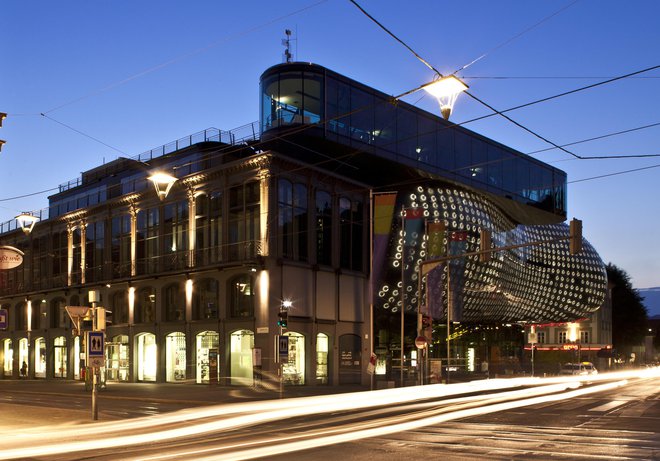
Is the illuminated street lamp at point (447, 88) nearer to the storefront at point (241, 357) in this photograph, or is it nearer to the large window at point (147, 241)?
the storefront at point (241, 357)

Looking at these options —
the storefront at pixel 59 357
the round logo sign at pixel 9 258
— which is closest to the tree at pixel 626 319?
the storefront at pixel 59 357

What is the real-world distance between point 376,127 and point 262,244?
16677 mm

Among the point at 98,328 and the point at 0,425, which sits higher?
the point at 98,328

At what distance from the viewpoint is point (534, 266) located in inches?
4277

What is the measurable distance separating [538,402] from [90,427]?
17.8 metres

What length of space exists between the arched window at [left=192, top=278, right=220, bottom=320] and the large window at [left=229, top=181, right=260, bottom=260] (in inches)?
118

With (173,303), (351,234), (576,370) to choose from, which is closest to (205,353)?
(173,303)

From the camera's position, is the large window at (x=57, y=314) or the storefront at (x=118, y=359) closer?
the storefront at (x=118, y=359)

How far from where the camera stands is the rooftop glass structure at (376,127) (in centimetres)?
5094

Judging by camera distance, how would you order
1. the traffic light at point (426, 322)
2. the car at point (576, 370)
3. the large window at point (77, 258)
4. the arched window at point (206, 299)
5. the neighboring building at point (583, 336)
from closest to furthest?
1. the traffic light at point (426, 322)
2. the arched window at point (206, 299)
3. the large window at point (77, 258)
4. the car at point (576, 370)
5. the neighboring building at point (583, 336)

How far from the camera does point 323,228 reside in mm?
46906

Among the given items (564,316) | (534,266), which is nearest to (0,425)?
(534,266)

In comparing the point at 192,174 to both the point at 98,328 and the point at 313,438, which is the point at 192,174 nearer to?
the point at 98,328

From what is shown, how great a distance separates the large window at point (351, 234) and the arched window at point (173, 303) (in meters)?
11.0
